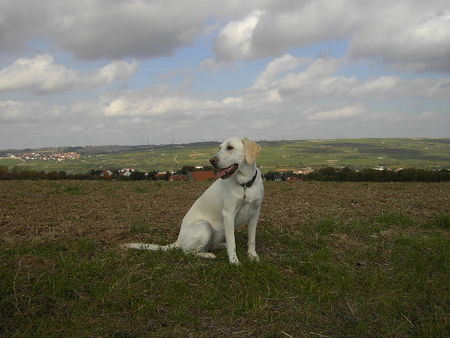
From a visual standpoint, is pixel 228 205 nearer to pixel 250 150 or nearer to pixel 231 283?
pixel 250 150

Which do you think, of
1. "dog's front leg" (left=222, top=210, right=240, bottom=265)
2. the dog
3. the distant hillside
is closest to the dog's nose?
the dog

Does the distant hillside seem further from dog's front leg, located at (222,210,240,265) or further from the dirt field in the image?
dog's front leg, located at (222,210,240,265)

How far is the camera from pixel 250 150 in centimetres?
545

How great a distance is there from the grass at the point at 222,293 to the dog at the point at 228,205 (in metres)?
0.33

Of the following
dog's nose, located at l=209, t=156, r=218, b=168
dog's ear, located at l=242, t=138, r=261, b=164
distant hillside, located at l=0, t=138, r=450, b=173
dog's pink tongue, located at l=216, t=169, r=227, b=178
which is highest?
dog's ear, located at l=242, t=138, r=261, b=164

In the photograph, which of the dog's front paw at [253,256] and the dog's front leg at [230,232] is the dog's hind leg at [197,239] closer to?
→ the dog's front leg at [230,232]

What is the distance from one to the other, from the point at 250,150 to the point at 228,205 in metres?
0.94

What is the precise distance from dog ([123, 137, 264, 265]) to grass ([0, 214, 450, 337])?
12.8 inches

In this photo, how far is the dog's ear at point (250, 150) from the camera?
5398mm

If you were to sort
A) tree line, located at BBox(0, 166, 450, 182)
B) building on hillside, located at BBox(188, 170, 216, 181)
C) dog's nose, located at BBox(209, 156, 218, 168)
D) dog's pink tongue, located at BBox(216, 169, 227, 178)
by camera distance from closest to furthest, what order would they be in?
1. dog's nose, located at BBox(209, 156, 218, 168)
2. dog's pink tongue, located at BBox(216, 169, 227, 178)
3. tree line, located at BBox(0, 166, 450, 182)
4. building on hillside, located at BBox(188, 170, 216, 181)

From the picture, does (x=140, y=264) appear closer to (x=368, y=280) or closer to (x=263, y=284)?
(x=263, y=284)

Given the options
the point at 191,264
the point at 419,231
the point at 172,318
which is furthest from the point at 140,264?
the point at 419,231

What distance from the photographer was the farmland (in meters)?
3.59

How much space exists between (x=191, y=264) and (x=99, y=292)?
1.41m
